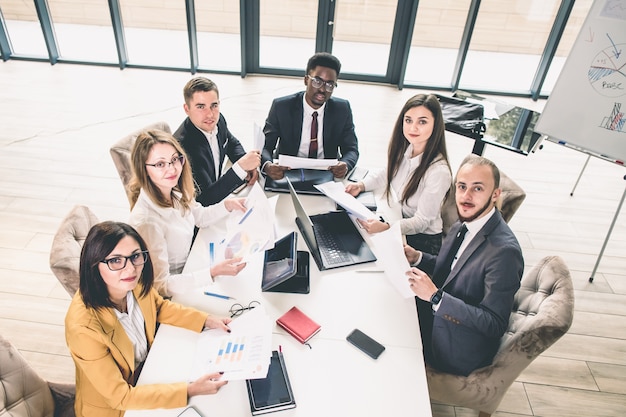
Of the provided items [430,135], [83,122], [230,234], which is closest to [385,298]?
[230,234]

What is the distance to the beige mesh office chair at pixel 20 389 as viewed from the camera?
132 centimetres

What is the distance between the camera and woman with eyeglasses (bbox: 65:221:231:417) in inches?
56.3

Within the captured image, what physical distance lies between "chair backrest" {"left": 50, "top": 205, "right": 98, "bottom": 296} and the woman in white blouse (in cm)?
140

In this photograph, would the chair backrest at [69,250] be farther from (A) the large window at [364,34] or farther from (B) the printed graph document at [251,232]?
(A) the large window at [364,34]

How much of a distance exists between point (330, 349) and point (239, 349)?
365mm

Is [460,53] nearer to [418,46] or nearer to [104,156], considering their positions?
[418,46]

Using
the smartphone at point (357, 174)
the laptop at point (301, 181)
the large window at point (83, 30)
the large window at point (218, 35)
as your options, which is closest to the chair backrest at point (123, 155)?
the laptop at point (301, 181)

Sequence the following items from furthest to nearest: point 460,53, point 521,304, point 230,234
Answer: point 460,53, point 230,234, point 521,304

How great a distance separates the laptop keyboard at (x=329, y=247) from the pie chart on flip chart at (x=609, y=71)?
2589 mm

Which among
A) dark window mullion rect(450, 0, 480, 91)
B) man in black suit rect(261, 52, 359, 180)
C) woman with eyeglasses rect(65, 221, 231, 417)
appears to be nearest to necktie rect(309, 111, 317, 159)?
man in black suit rect(261, 52, 359, 180)

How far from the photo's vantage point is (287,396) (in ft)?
4.93

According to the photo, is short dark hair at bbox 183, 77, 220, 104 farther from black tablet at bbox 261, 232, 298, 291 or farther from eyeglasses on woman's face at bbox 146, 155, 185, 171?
black tablet at bbox 261, 232, 298, 291

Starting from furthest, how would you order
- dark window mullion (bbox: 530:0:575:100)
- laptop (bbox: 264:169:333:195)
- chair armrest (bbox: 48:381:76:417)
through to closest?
1. dark window mullion (bbox: 530:0:575:100)
2. laptop (bbox: 264:169:333:195)
3. chair armrest (bbox: 48:381:76:417)

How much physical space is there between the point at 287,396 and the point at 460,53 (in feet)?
19.2
